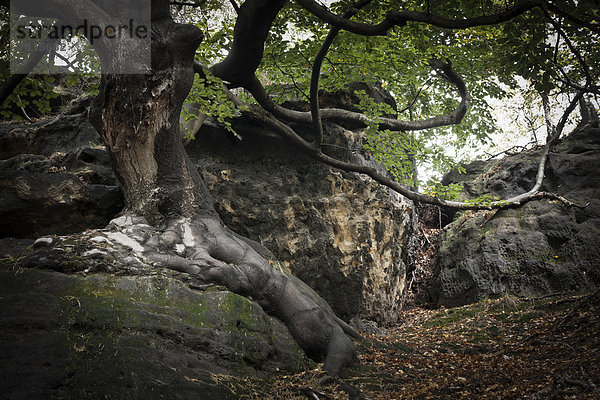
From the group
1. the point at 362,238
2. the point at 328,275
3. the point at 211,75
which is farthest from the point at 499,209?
the point at 211,75

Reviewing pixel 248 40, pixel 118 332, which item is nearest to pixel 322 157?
pixel 248 40

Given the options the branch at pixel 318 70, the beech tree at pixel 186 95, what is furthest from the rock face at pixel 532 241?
the branch at pixel 318 70

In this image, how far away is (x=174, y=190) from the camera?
5.02 metres

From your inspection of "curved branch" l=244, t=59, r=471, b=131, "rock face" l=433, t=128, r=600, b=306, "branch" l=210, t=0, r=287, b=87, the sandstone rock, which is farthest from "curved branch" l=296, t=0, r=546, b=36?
"rock face" l=433, t=128, r=600, b=306

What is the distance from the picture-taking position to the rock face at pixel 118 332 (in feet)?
8.56

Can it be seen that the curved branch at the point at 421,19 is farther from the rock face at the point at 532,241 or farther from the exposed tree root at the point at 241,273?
the rock face at the point at 532,241

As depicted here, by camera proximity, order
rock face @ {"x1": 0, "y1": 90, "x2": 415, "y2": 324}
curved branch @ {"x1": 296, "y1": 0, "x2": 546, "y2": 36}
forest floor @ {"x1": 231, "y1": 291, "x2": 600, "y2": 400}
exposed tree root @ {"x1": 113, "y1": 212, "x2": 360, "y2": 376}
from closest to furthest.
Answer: forest floor @ {"x1": 231, "y1": 291, "x2": 600, "y2": 400} → curved branch @ {"x1": 296, "y1": 0, "x2": 546, "y2": 36} → exposed tree root @ {"x1": 113, "y1": 212, "x2": 360, "y2": 376} → rock face @ {"x1": 0, "y1": 90, "x2": 415, "y2": 324}

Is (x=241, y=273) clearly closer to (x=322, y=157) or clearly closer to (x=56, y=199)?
(x=56, y=199)

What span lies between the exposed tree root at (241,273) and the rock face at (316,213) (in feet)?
7.23

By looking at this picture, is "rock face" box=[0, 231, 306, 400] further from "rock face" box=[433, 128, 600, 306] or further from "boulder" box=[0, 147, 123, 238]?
"rock face" box=[433, 128, 600, 306]

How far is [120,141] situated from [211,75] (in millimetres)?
2000

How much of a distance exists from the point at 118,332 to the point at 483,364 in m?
3.91

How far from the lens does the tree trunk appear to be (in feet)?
14.7

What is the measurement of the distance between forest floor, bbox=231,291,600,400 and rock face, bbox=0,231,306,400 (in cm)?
45
